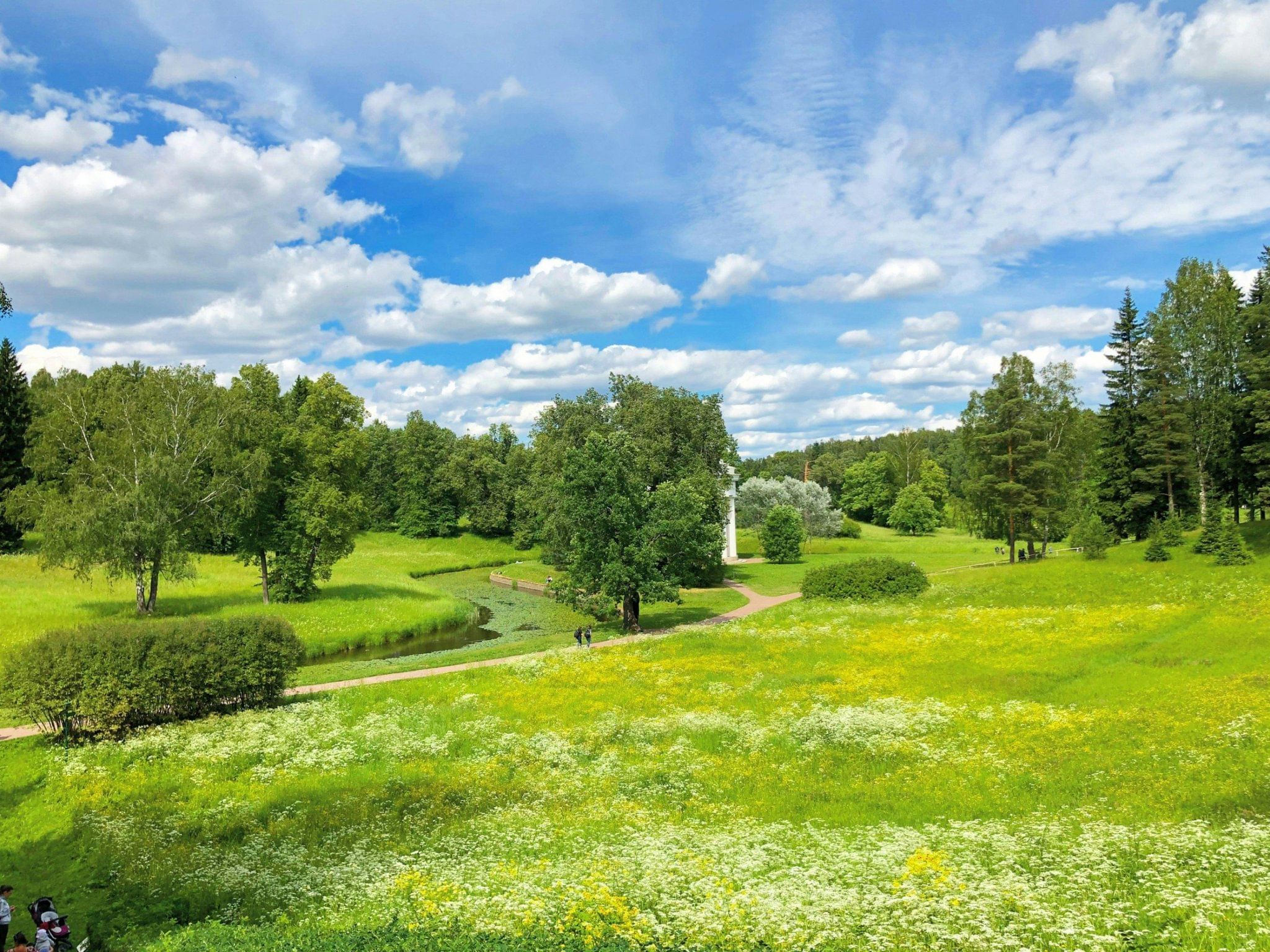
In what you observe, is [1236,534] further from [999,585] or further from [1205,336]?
[1205,336]

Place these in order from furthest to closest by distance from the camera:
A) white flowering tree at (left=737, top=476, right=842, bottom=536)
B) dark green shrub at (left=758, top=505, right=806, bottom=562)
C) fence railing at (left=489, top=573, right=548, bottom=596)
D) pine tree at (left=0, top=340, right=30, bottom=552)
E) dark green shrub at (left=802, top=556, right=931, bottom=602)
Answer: white flowering tree at (left=737, top=476, right=842, bottom=536), dark green shrub at (left=758, top=505, right=806, bottom=562), fence railing at (left=489, top=573, right=548, bottom=596), pine tree at (left=0, top=340, right=30, bottom=552), dark green shrub at (left=802, top=556, right=931, bottom=602)

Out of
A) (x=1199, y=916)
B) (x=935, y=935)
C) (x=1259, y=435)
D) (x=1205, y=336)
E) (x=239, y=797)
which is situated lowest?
(x=239, y=797)

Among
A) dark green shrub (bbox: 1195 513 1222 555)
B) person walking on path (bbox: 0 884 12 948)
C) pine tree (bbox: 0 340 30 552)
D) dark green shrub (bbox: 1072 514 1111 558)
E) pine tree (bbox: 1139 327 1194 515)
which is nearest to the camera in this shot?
person walking on path (bbox: 0 884 12 948)

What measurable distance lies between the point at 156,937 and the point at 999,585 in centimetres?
4639

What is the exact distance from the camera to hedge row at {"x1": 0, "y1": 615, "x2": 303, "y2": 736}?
24.0 metres

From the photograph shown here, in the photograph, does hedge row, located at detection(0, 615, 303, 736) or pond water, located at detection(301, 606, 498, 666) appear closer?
hedge row, located at detection(0, 615, 303, 736)

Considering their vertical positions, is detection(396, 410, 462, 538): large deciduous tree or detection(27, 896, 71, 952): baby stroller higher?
detection(396, 410, 462, 538): large deciduous tree

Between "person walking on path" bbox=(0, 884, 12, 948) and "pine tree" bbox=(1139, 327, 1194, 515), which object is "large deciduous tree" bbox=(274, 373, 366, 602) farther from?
"pine tree" bbox=(1139, 327, 1194, 515)

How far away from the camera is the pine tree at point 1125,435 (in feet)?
173

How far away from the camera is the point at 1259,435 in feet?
151

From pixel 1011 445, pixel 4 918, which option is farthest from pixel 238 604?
pixel 1011 445

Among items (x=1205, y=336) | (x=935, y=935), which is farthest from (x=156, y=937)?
(x=1205, y=336)

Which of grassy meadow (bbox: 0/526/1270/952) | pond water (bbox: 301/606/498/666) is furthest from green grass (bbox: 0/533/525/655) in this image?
grassy meadow (bbox: 0/526/1270/952)

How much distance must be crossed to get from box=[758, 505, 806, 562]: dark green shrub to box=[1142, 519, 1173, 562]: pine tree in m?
33.8
